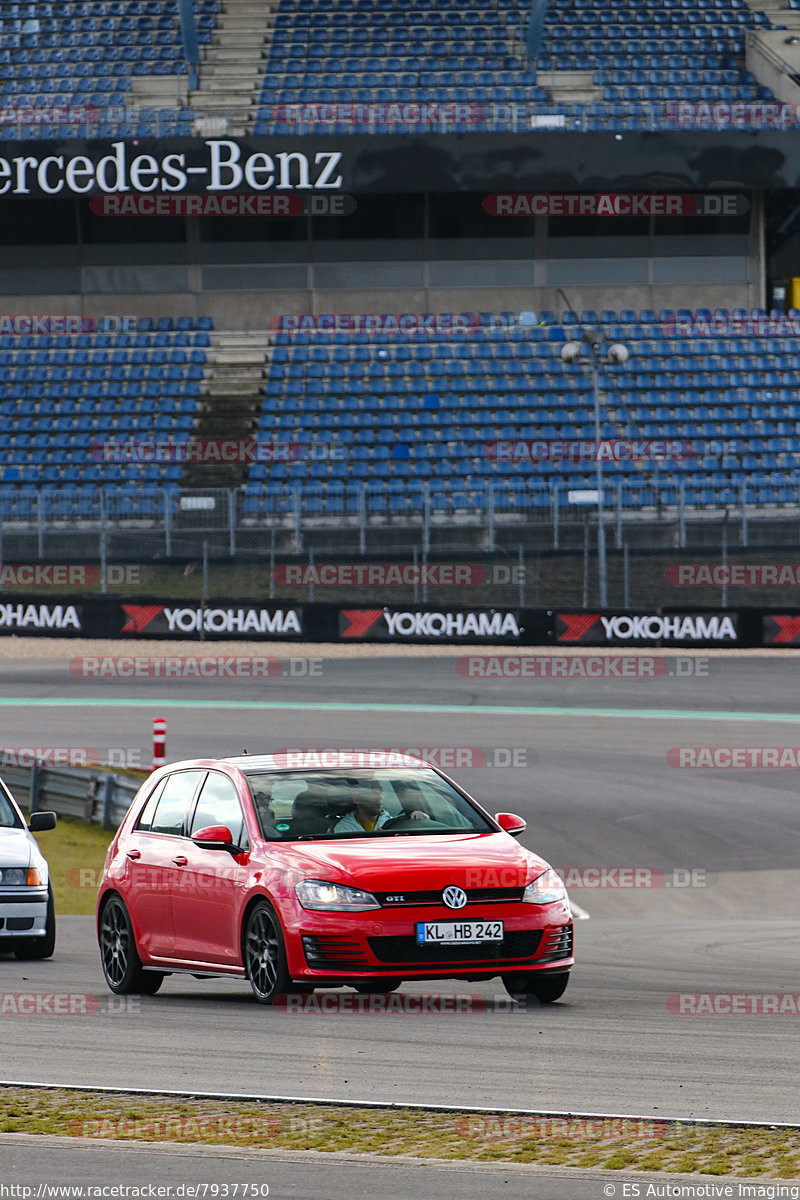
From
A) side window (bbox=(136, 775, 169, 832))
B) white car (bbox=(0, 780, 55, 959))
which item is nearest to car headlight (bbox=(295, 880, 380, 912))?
side window (bbox=(136, 775, 169, 832))

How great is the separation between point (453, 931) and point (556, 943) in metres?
0.65

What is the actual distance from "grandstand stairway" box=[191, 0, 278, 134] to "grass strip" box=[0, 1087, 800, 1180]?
37.3 metres

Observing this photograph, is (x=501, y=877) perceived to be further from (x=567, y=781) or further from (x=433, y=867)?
(x=567, y=781)

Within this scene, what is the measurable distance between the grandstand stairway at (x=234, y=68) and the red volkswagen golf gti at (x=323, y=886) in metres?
33.7

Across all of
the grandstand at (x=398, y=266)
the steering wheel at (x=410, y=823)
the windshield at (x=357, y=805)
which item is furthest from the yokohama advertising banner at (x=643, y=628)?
the steering wheel at (x=410, y=823)

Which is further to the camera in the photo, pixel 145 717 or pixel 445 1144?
pixel 145 717

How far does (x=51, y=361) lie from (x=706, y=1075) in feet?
114

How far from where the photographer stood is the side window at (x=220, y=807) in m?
9.30

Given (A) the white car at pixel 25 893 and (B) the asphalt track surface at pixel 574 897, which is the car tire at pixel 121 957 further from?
(A) the white car at pixel 25 893

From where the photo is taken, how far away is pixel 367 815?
933 cm

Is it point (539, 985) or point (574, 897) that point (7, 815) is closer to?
point (539, 985)

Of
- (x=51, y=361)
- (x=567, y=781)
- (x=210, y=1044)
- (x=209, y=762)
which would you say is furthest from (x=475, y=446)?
(x=210, y=1044)

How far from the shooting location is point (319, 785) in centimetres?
950

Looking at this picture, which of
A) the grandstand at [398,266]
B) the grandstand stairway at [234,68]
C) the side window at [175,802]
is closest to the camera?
the side window at [175,802]
